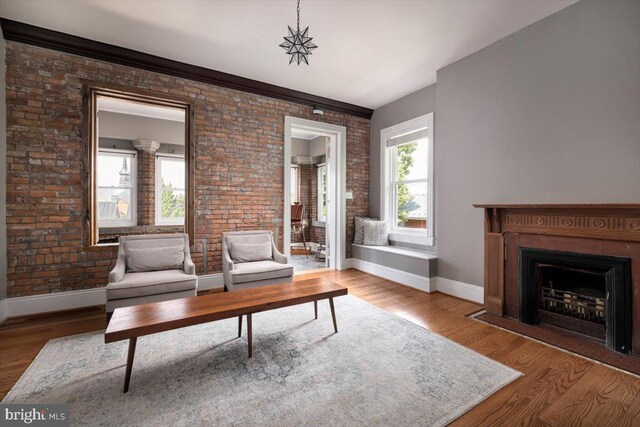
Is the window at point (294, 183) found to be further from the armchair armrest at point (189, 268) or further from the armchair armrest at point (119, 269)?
the armchair armrest at point (119, 269)

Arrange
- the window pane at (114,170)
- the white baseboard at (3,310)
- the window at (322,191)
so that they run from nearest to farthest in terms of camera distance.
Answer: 1. the white baseboard at (3,310)
2. the window pane at (114,170)
3. the window at (322,191)

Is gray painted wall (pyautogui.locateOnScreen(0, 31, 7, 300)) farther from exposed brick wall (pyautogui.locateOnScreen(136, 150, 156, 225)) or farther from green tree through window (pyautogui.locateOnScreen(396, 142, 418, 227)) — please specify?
green tree through window (pyautogui.locateOnScreen(396, 142, 418, 227))

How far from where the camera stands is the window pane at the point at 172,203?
4109 millimetres

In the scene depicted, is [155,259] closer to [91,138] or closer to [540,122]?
[91,138]

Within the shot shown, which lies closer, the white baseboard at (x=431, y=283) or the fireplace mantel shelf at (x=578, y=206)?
the fireplace mantel shelf at (x=578, y=206)

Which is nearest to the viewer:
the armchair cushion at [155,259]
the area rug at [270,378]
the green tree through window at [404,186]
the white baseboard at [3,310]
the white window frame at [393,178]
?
the area rug at [270,378]

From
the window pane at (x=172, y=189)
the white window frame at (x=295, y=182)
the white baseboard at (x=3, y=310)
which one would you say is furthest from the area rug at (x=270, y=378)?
the white window frame at (x=295, y=182)

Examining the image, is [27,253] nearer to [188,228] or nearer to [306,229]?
[188,228]

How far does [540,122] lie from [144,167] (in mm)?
5146

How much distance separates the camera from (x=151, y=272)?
10.3 feet

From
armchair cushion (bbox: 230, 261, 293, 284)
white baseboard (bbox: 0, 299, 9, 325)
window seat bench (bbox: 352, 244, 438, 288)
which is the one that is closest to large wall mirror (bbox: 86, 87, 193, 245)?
white baseboard (bbox: 0, 299, 9, 325)

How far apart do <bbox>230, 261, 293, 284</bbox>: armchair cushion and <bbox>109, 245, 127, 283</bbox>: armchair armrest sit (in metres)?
1.07

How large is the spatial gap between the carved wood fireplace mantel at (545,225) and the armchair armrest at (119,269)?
3.90 m

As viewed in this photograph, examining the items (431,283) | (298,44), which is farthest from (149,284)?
(431,283)
